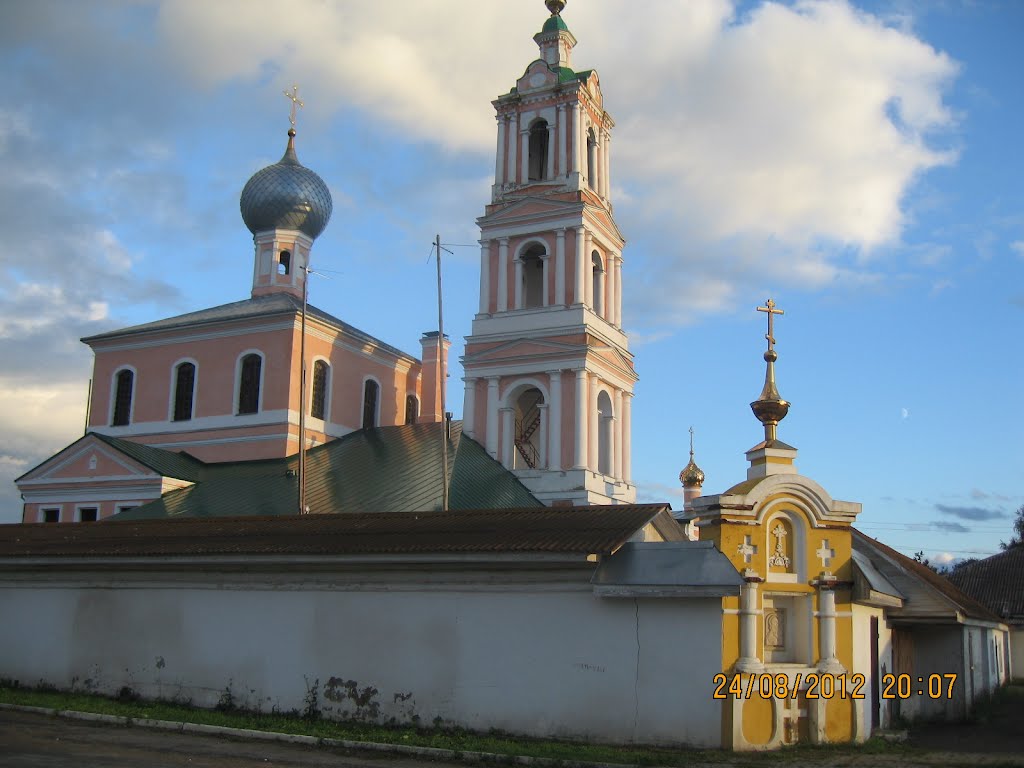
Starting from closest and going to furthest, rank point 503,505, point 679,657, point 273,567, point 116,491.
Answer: point 679,657 < point 273,567 < point 503,505 < point 116,491

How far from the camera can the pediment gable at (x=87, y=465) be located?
1080 inches

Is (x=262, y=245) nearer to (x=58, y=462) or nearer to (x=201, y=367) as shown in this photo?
(x=201, y=367)

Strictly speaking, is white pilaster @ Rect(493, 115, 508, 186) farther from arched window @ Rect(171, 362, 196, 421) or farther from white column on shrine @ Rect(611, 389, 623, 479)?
arched window @ Rect(171, 362, 196, 421)

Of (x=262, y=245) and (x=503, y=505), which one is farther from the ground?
(x=262, y=245)

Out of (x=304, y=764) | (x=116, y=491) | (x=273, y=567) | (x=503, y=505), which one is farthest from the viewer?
(x=116, y=491)

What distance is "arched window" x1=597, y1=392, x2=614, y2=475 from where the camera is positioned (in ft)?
97.5

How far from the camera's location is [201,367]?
103 ft

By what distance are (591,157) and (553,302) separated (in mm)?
5028

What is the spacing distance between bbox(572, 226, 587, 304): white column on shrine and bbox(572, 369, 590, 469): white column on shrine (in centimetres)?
217

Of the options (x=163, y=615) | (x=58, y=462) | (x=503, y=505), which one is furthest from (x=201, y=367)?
(x=163, y=615)

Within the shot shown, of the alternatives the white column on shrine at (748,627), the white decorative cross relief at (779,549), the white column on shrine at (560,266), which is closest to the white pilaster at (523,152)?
the white column on shrine at (560,266)

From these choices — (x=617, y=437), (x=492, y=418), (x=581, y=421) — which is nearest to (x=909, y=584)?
(x=581, y=421)

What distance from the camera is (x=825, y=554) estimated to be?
14.3 m

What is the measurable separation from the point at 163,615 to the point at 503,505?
31.1 ft
